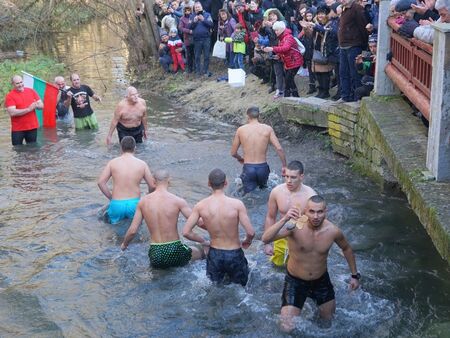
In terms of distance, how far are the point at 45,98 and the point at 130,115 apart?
3.95 meters

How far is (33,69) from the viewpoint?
78.9 ft

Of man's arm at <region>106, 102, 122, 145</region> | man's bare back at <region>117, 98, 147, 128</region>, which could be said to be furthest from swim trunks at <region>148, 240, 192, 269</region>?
man's bare back at <region>117, 98, 147, 128</region>

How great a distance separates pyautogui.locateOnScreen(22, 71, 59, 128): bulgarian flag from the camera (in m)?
16.6

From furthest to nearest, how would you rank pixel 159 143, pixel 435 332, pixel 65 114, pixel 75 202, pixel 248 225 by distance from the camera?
pixel 65 114, pixel 159 143, pixel 75 202, pixel 248 225, pixel 435 332

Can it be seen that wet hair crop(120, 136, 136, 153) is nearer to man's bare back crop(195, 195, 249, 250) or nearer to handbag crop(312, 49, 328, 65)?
man's bare back crop(195, 195, 249, 250)

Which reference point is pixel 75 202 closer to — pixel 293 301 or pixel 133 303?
pixel 133 303

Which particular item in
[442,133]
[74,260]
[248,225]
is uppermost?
[442,133]

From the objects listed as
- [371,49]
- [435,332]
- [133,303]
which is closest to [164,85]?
[371,49]

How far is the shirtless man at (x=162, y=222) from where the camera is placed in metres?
8.01

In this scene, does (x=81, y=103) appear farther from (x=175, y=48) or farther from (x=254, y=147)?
(x=254, y=147)

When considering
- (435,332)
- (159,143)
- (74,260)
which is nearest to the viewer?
(435,332)

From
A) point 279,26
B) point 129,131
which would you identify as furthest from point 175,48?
point 129,131

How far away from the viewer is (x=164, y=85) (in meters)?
21.6

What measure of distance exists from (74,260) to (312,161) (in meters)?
5.21
